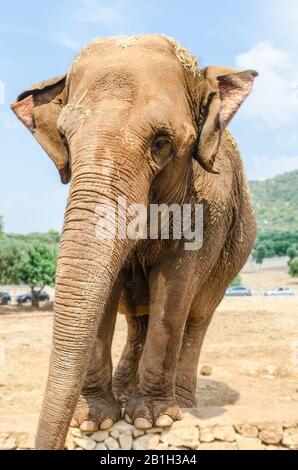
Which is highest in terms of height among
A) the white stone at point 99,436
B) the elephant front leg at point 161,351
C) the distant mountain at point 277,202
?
the distant mountain at point 277,202

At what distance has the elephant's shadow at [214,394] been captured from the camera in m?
8.22

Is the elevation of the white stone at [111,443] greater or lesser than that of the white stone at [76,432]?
lesser

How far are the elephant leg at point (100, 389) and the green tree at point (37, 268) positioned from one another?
25939 millimetres

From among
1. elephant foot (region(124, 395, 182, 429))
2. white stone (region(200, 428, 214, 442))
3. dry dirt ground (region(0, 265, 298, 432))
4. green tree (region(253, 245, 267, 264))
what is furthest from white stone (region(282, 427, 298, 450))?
green tree (region(253, 245, 267, 264))

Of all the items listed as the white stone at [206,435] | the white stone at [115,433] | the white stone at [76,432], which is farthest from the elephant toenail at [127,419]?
the white stone at [206,435]

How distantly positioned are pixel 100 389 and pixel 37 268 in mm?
26211

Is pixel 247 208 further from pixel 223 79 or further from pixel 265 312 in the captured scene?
pixel 265 312

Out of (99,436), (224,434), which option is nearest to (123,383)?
(99,436)

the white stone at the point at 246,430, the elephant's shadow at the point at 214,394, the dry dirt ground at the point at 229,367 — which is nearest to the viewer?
the white stone at the point at 246,430

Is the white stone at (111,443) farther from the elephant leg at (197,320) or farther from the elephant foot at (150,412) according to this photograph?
the elephant leg at (197,320)

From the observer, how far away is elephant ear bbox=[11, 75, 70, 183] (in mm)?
4730

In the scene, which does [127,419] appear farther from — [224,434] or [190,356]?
[190,356]

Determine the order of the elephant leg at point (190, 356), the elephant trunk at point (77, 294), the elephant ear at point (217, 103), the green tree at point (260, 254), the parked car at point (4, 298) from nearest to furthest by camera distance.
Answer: the elephant trunk at point (77, 294) < the elephant ear at point (217, 103) < the elephant leg at point (190, 356) < the parked car at point (4, 298) < the green tree at point (260, 254)

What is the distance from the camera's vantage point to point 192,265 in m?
5.05
